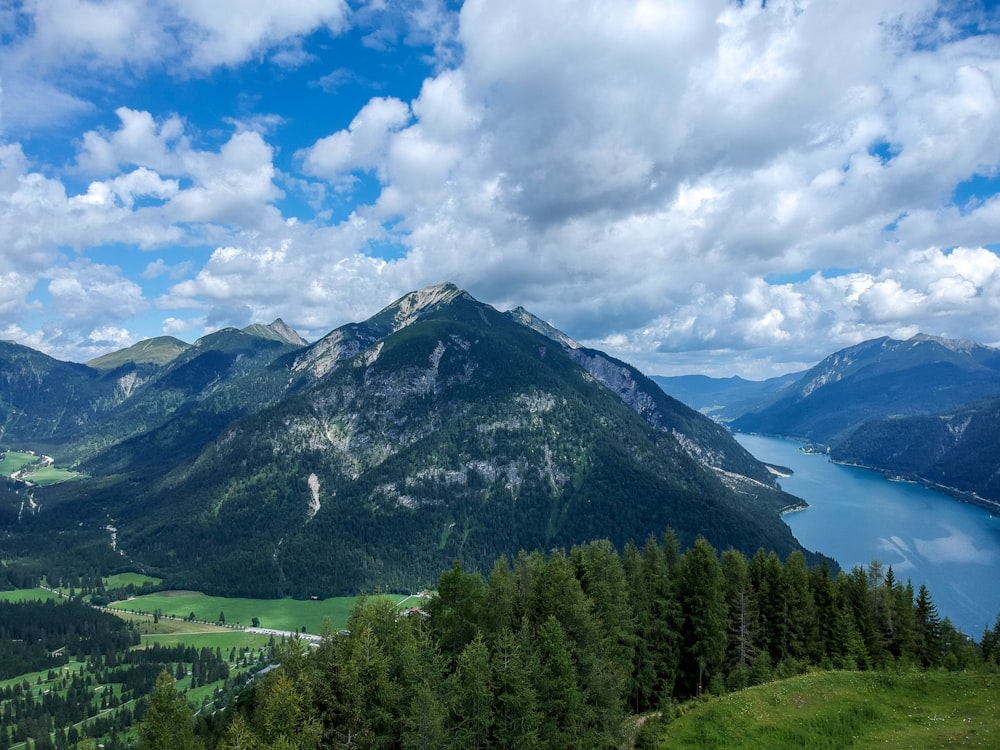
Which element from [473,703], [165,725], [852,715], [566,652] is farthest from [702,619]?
[165,725]

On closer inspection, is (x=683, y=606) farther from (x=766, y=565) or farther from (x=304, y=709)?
(x=304, y=709)

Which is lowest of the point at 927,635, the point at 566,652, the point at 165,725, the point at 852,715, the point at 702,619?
the point at 927,635

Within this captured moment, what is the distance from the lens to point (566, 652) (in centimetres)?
4838

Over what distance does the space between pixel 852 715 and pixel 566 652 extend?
23.7m

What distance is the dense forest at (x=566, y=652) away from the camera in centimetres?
4281

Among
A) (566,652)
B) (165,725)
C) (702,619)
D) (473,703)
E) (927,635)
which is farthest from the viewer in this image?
(927,635)

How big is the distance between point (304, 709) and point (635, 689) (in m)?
39.0

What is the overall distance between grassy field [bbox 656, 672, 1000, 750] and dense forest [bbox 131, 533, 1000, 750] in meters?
7.05

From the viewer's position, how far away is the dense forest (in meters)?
42.8

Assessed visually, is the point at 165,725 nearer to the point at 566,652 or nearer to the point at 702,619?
the point at 566,652

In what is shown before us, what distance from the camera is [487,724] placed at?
144ft

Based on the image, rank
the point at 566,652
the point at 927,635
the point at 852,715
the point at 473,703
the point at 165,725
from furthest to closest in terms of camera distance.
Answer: the point at 927,635
the point at 566,652
the point at 852,715
the point at 473,703
the point at 165,725

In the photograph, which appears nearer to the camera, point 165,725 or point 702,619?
point 165,725

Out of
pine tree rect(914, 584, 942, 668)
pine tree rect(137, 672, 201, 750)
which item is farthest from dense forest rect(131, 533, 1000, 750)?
pine tree rect(914, 584, 942, 668)
